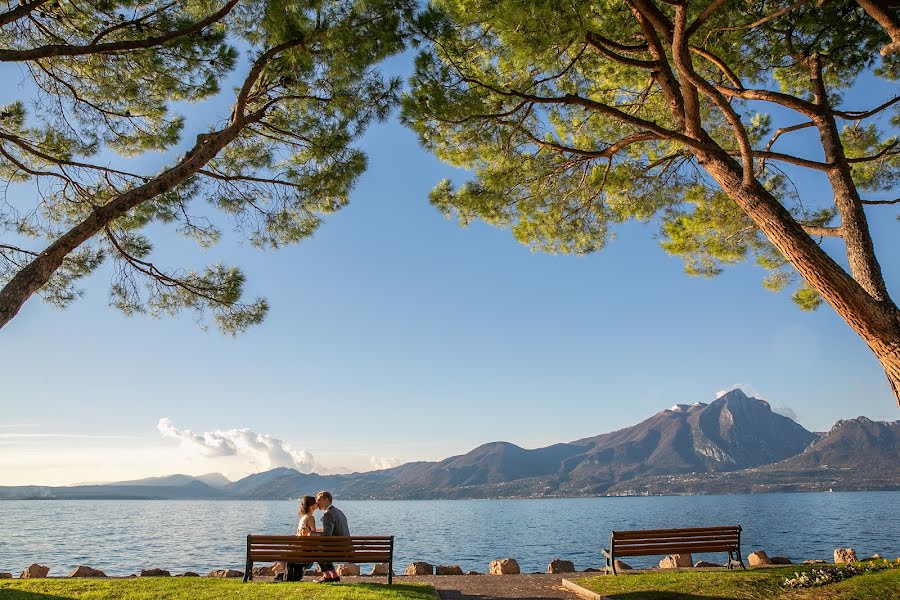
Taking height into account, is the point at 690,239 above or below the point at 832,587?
above

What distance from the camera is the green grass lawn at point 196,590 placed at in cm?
615

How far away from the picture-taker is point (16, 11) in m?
6.25

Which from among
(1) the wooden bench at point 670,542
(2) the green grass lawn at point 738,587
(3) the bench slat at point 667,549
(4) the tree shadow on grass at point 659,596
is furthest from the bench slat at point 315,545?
(3) the bench slat at point 667,549

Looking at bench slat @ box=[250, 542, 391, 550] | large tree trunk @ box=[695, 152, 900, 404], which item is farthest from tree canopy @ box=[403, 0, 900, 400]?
bench slat @ box=[250, 542, 391, 550]

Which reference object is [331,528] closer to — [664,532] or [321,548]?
[321,548]

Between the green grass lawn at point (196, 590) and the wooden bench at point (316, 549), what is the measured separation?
0.36 meters

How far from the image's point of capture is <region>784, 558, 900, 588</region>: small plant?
22.3ft

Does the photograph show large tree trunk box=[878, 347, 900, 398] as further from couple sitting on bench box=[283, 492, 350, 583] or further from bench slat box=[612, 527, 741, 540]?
couple sitting on bench box=[283, 492, 350, 583]

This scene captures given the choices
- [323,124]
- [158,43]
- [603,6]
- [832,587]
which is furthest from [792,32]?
[158,43]

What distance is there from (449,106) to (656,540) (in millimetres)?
6670

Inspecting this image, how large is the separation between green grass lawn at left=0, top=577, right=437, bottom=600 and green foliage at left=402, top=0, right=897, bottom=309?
5279 millimetres

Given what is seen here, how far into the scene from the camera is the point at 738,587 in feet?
22.2

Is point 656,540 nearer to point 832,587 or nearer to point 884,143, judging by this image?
point 832,587

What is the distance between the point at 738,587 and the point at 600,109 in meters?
5.93
